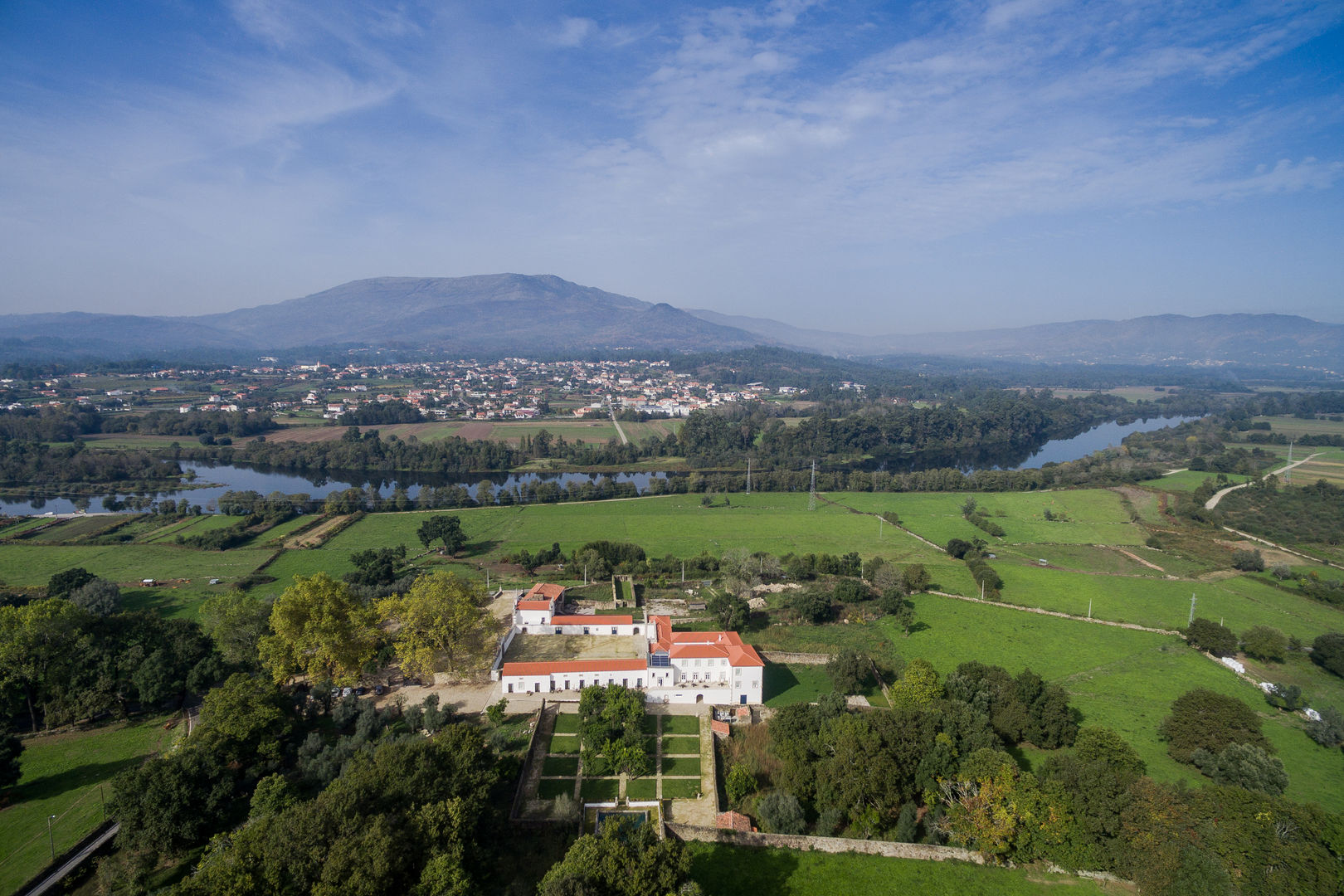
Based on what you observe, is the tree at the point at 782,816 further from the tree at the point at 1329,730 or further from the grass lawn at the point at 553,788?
the tree at the point at 1329,730

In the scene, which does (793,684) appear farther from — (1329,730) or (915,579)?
(1329,730)

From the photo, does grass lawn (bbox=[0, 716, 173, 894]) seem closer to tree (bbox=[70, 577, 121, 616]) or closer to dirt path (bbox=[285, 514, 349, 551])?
tree (bbox=[70, 577, 121, 616])

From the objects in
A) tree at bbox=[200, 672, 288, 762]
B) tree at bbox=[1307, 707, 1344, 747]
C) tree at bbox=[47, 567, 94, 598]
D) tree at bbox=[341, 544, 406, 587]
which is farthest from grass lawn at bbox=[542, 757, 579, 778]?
tree at bbox=[47, 567, 94, 598]

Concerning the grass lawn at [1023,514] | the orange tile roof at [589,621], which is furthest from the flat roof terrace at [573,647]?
the grass lawn at [1023,514]

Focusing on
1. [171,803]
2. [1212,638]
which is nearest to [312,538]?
[171,803]

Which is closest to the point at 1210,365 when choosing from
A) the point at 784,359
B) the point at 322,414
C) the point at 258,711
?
the point at 784,359

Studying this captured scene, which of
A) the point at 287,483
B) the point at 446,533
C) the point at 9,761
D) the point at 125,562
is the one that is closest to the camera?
the point at 9,761
